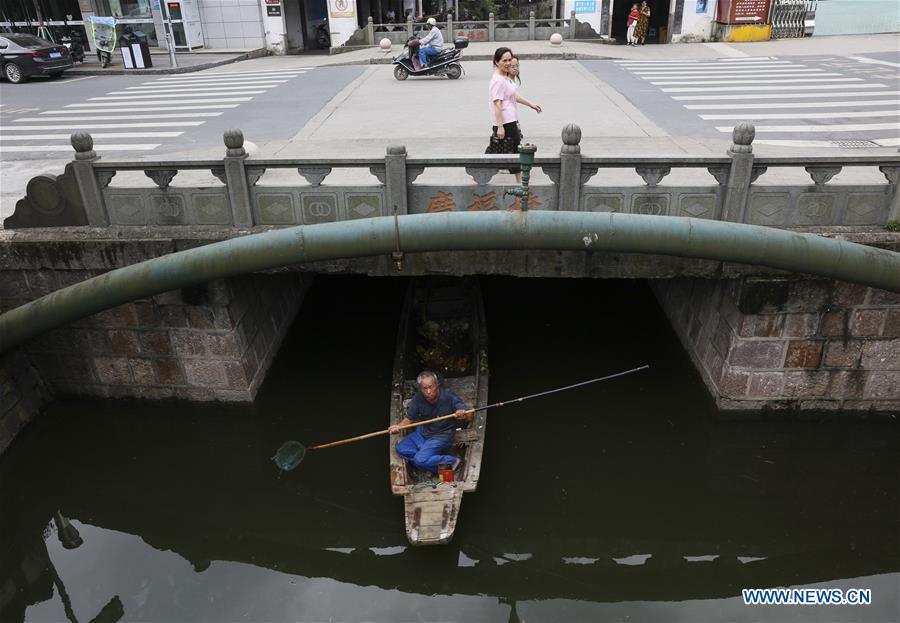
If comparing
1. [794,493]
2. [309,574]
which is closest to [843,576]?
[794,493]

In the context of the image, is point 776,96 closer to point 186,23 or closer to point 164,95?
point 164,95

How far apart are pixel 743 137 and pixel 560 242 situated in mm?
2308

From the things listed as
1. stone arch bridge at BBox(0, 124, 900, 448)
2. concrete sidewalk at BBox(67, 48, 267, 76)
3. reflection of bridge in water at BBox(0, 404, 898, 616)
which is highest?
concrete sidewalk at BBox(67, 48, 267, 76)

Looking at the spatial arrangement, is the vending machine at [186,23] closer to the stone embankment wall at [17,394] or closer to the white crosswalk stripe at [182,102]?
the white crosswalk stripe at [182,102]

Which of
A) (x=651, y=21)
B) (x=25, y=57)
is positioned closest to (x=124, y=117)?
(x=25, y=57)

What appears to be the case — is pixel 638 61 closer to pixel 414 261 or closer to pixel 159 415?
pixel 414 261

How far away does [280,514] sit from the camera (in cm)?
761

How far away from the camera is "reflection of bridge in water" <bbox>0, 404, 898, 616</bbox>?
267 inches

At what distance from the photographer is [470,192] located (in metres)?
7.35

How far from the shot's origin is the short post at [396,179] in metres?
7.07

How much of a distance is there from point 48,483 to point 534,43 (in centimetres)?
2318

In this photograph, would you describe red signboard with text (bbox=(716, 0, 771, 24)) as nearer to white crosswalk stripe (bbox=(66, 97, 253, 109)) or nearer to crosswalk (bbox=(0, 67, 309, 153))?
crosswalk (bbox=(0, 67, 309, 153))

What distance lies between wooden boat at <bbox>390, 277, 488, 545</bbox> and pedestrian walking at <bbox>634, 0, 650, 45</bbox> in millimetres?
19259
